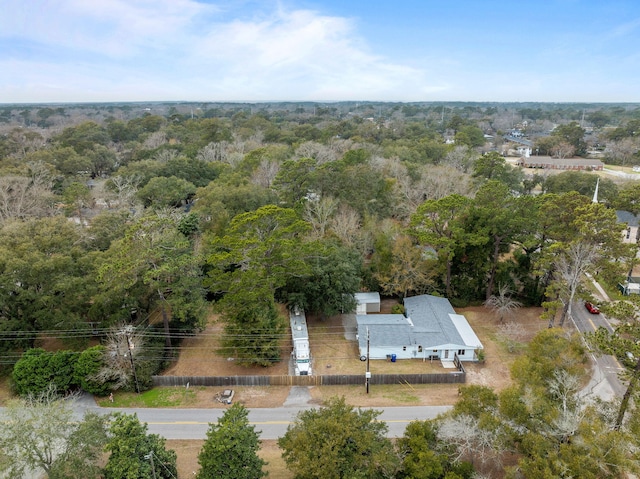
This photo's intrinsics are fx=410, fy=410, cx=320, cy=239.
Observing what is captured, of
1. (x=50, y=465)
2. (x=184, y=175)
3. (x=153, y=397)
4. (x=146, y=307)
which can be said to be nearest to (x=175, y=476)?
(x=50, y=465)

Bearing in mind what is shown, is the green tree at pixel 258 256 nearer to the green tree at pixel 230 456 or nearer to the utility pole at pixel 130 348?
the utility pole at pixel 130 348

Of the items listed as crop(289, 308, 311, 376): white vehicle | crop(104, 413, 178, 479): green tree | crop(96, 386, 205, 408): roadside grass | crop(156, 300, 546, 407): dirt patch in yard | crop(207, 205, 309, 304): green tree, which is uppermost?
crop(207, 205, 309, 304): green tree

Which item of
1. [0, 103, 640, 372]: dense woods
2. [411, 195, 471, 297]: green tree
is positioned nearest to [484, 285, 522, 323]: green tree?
[0, 103, 640, 372]: dense woods

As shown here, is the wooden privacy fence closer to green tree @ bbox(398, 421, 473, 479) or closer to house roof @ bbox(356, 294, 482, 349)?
house roof @ bbox(356, 294, 482, 349)

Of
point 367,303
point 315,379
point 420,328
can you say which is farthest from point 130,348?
point 420,328

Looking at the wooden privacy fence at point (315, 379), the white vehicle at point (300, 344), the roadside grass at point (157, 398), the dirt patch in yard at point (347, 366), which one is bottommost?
the dirt patch in yard at point (347, 366)

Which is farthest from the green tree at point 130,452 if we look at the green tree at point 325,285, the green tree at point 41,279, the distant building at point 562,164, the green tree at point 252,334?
the distant building at point 562,164

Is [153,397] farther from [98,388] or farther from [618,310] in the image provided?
[618,310]
